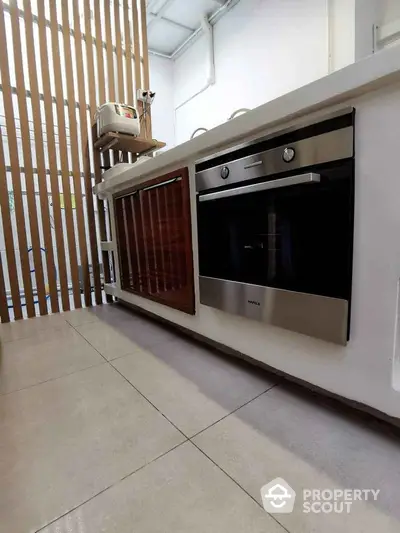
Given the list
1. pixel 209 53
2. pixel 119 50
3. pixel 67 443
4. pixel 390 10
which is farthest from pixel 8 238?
pixel 390 10

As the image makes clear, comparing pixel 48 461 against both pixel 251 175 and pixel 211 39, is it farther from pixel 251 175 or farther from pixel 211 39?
pixel 211 39

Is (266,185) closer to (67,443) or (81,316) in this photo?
(67,443)

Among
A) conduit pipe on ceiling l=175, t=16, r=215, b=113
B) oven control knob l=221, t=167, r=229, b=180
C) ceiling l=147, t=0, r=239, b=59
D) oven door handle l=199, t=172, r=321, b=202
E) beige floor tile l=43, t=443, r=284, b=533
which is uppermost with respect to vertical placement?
ceiling l=147, t=0, r=239, b=59

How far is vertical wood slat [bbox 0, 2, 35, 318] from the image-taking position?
5.69 feet

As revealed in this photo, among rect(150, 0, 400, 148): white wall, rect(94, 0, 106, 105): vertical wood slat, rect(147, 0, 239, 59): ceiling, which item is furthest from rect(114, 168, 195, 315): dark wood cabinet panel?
rect(147, 0, 239, 59): ceiling

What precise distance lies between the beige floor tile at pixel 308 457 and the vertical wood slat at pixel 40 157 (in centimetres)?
167

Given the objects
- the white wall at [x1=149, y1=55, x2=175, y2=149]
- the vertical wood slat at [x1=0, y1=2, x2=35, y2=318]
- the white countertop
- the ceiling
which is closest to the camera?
the white countertop

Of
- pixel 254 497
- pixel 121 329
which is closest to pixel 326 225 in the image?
pixel 254 497

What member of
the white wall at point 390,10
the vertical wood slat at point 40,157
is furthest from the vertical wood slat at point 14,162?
the white wall at point 390,10

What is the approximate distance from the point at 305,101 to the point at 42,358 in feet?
4.57

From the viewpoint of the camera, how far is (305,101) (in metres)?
0.74

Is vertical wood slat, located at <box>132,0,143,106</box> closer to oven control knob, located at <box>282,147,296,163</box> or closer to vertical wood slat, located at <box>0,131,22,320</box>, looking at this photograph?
vertical wood slat, located at <box>0,131,22,320</box>

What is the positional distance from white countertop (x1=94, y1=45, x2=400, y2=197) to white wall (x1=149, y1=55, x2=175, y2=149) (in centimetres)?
303

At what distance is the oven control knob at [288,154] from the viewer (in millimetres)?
794
